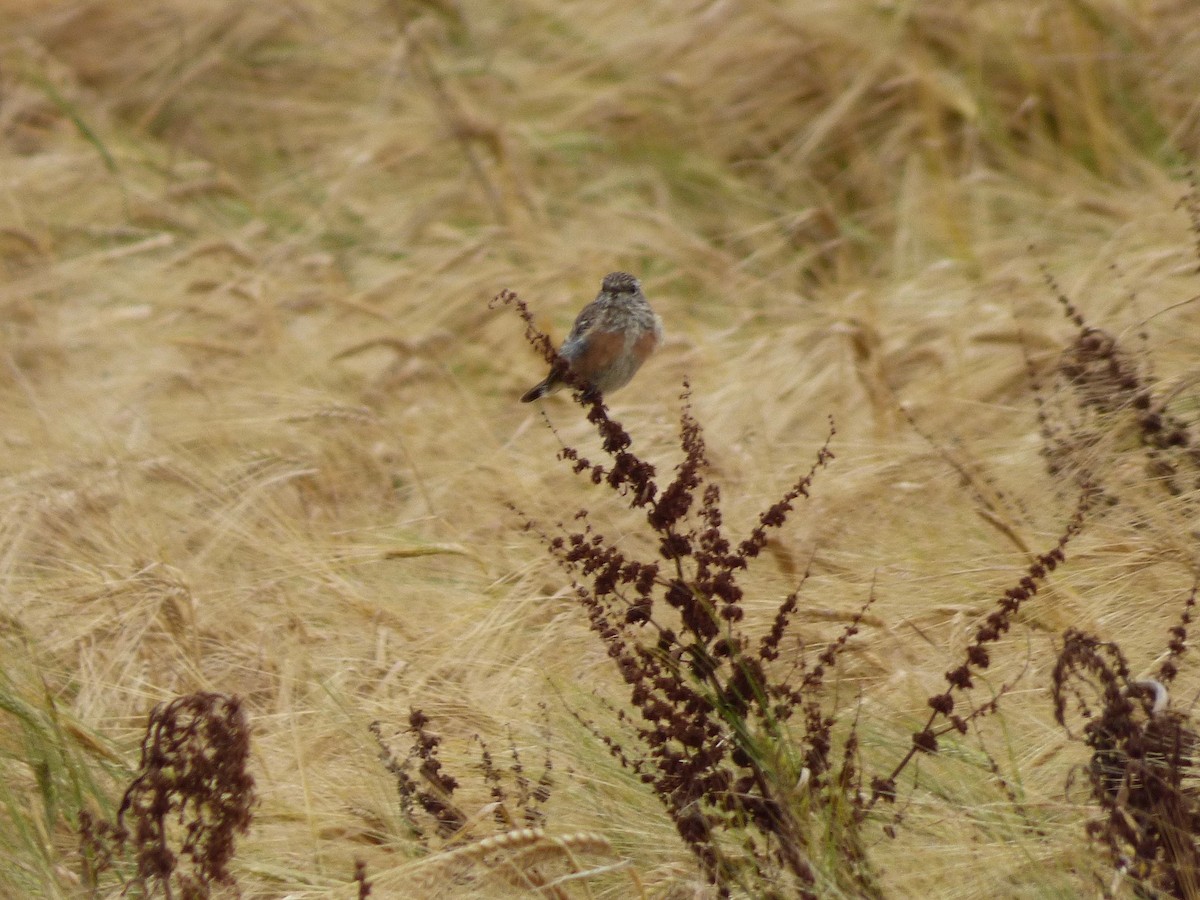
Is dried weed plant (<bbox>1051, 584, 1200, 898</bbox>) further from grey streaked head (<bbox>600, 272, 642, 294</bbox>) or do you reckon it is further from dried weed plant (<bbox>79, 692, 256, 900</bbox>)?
grey streaked head (<bbox>600, 272, 642, 294</bbox>)

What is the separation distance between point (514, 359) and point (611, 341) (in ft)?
6.18

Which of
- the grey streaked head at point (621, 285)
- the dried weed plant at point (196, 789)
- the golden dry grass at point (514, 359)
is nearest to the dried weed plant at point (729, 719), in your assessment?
the golden dry grass at point (514, 359)

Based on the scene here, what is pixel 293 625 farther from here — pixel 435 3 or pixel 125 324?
pixel 435 3

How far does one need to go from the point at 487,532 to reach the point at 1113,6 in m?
3.00

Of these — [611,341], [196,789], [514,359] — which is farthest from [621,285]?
[514,359]

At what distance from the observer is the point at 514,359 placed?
475 cm

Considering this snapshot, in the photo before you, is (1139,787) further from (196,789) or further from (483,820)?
(196,789)

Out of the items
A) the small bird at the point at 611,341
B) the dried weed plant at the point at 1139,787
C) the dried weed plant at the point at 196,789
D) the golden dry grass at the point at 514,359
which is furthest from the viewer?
the small bird at the point at 611,341

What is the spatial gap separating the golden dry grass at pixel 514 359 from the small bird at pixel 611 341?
0.44 meters

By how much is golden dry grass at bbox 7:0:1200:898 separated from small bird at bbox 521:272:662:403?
0.44 metres

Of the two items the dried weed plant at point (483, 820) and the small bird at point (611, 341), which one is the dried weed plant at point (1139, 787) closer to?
the dried weed plant at point (483, 820)

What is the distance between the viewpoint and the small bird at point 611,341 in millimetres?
2900

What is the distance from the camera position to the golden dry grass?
8.43ft

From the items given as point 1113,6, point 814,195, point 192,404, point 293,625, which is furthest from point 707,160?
point 293,625
